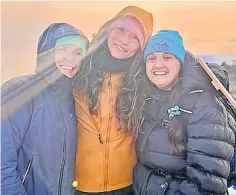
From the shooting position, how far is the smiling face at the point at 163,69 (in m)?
1.60

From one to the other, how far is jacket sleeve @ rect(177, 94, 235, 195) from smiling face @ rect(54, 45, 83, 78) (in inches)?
19.0

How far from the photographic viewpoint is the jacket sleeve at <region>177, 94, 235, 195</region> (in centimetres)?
151

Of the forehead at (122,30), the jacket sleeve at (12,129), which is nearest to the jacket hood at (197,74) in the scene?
the forehead at (122,30)

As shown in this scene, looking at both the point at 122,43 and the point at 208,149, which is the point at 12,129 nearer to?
the point at 122,43

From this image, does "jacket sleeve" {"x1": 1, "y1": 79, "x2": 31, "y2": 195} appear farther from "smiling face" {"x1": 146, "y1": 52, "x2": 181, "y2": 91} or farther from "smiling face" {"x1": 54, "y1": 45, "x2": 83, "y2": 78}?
"smiling face" {"x1": 146, "y1": 52, "x2": 181, "y2": 91}

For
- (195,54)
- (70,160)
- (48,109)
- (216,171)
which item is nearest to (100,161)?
(70,160)

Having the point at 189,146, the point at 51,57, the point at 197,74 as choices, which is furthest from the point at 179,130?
the point at 51,57

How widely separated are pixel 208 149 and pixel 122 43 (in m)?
0.52

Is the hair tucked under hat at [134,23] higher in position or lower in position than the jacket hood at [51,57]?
higher

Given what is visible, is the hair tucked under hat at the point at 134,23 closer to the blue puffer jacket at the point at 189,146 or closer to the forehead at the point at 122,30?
the forehead at the point at 122,30

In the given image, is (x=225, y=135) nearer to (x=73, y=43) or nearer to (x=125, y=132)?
(x=125, y=132)

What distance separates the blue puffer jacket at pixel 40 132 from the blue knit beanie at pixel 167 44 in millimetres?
292

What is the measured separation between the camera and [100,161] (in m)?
1.66

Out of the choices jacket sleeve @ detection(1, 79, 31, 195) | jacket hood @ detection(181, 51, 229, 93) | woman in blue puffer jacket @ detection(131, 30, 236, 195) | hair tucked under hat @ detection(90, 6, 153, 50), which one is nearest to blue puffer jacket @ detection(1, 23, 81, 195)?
jacket sleeve @ detection(1, 79, 31, 195)
